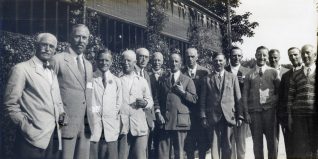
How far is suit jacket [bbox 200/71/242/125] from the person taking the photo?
4727mm

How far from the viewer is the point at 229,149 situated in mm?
4656

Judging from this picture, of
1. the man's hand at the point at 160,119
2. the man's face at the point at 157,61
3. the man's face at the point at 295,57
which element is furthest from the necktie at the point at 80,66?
the man's face at the point at 295,57

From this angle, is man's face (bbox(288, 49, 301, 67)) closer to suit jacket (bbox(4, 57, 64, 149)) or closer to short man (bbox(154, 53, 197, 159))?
short man (bbox(154, 53, 197, 159))

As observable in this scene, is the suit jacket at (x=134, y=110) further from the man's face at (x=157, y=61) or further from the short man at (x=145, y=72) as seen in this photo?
the man's face at (x=157, y=61)

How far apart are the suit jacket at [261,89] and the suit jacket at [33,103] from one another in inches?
90.2

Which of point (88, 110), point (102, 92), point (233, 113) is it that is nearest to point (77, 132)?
point (88, 110)

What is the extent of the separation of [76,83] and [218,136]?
1934 mm

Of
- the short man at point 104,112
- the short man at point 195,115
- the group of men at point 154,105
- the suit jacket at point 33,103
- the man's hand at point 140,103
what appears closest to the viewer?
the suit jacket at point 33,103

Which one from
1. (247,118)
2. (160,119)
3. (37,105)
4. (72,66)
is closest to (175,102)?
(160,119)

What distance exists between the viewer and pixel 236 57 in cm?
484

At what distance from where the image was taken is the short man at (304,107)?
4.22 m

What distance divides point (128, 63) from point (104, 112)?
2.14 feet

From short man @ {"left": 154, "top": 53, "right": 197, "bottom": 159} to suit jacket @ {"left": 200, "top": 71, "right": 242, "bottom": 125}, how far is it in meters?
0.16

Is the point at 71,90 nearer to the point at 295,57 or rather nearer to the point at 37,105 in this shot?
the point at 37,105
